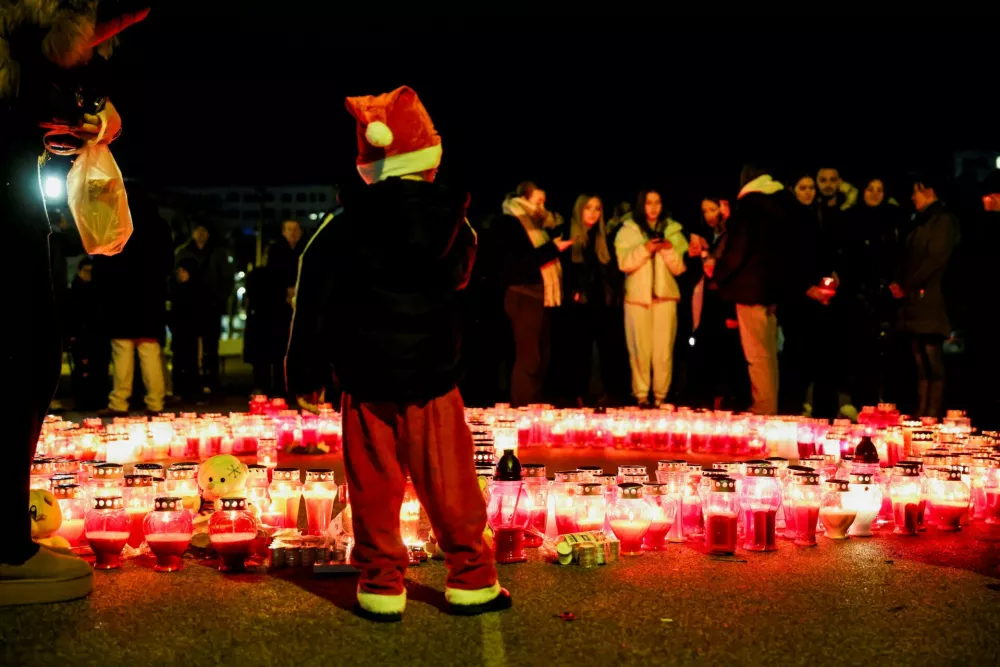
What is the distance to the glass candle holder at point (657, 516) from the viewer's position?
5051 mm

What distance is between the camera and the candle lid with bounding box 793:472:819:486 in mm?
5363

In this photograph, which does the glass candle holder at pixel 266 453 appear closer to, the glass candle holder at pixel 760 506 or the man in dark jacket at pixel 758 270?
the glass candle holder at pixel 760 506

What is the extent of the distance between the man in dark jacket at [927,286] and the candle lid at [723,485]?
5.63m

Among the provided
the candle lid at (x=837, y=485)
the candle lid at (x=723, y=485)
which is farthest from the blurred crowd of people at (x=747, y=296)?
the candle lid at (x=723, y=485)

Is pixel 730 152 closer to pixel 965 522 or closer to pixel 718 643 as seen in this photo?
pixel 965 522

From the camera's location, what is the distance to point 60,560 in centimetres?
412

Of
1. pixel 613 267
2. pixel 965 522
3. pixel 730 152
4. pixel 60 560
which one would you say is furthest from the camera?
pixel 730 152

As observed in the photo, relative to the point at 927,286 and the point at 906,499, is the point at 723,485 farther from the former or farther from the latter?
the point at 927,286

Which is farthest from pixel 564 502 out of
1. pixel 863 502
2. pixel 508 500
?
pixel 863 502

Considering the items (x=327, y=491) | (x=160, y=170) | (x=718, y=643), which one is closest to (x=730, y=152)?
(x=160, y=170)

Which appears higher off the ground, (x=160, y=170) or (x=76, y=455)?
(x=160, y=170)

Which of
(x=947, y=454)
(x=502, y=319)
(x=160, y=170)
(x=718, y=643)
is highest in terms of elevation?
(x=160, y=170)

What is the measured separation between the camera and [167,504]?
15.3ft

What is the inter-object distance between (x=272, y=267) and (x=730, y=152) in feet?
20.8
